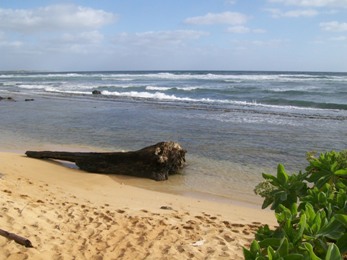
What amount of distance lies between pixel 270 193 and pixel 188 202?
13.4 ft

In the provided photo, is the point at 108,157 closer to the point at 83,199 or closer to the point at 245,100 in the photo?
the point at 83,199

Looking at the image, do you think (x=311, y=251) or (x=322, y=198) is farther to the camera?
(x=322, y=198)

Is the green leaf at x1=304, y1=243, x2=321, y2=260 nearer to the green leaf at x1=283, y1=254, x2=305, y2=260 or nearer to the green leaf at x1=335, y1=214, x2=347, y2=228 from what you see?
the green leaf at x1=283, y1=254, x2=305, y2=260

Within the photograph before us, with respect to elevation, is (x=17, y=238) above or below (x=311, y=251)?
below

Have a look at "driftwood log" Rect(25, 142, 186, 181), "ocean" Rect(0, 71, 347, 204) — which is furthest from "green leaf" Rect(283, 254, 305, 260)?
"driftwood log" Rect(25, 142, 186, 181)

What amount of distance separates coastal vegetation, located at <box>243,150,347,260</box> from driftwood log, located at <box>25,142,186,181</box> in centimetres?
523

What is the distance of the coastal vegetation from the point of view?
145 centimetres

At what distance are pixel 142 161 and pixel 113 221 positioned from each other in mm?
2782

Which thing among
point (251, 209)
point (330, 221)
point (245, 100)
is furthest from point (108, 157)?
point (245, 100)

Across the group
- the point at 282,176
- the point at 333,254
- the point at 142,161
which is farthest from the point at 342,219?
the point at 142,161

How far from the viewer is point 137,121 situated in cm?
1462

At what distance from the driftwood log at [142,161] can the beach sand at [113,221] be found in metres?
0.60

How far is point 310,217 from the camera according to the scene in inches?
61.1

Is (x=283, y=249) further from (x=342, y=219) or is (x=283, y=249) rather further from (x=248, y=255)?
(x=342, y=219)
